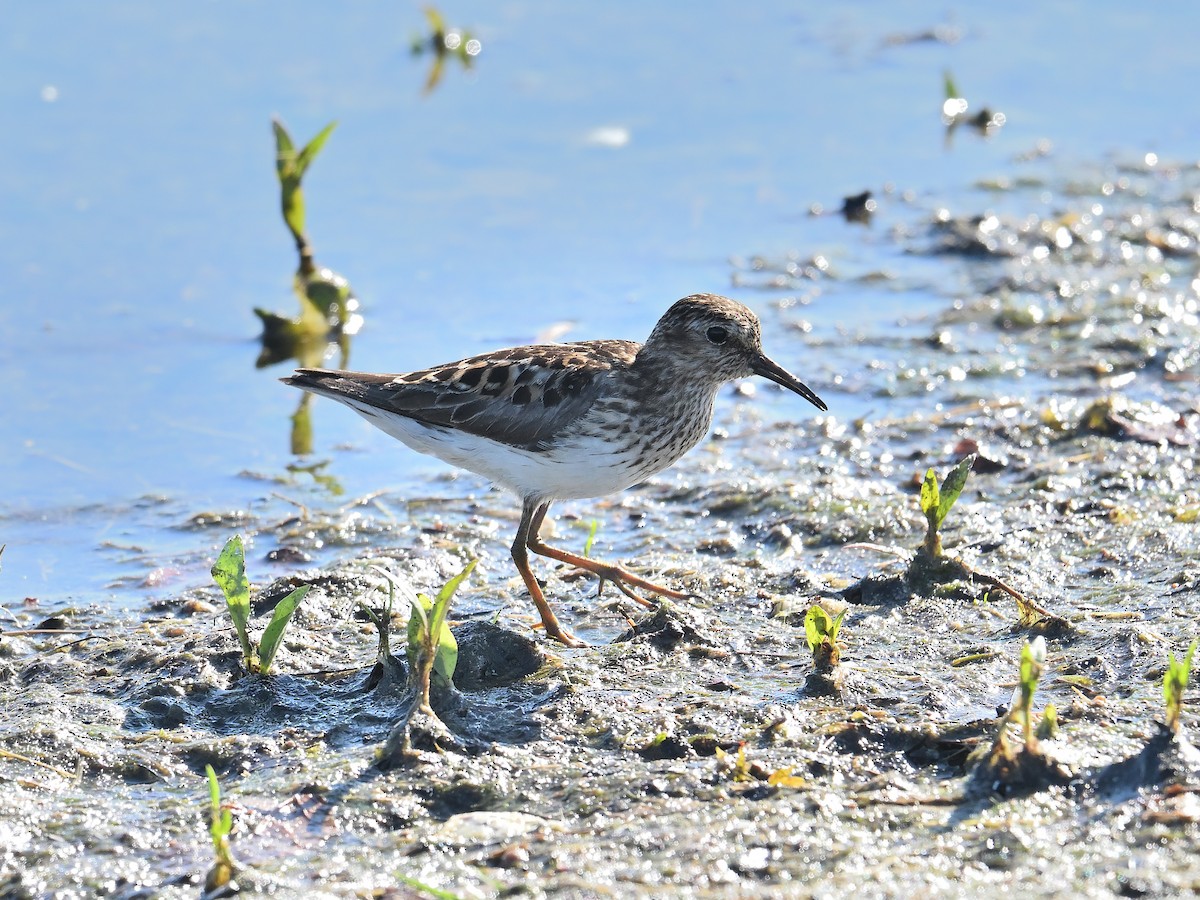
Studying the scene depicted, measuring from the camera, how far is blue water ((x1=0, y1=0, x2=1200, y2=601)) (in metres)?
9.50

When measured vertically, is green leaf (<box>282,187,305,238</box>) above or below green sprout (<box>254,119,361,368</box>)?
above

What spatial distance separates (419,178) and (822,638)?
7611 millimetres

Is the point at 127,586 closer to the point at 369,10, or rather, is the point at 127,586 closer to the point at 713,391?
the point at 713,391

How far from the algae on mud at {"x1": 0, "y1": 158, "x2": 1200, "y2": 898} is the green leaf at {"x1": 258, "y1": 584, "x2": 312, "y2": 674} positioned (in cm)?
13

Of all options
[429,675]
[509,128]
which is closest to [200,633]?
[429,675]

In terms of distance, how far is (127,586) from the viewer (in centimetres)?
766

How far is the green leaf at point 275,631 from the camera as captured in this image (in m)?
6.00

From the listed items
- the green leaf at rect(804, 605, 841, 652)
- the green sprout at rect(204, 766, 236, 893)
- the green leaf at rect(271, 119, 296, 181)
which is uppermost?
the green leaf at rect(271, 119, 296, 181)

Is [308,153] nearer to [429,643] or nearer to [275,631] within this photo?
[275,631]

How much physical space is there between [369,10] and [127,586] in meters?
9.19

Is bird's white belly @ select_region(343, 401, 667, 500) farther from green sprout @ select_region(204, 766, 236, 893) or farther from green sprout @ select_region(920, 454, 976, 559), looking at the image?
green sprout @ select_region(204, 766, 236, 893)

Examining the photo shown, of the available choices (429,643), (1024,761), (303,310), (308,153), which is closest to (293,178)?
(308,153)

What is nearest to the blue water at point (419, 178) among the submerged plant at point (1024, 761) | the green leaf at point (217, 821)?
the green leaf at point (217, 821)

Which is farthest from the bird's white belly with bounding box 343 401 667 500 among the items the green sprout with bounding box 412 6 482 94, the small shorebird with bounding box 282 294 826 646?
the green sprout with bounding box 412 6 482 94
